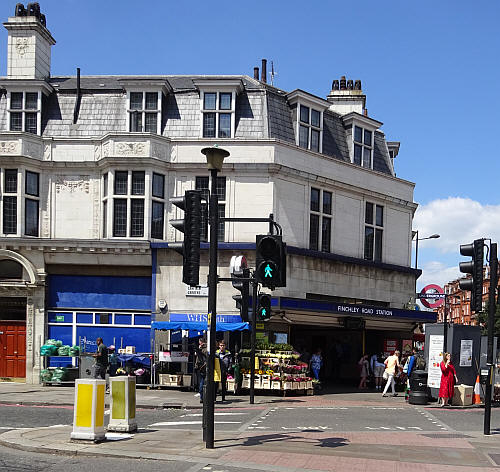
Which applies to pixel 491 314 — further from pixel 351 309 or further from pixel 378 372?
pixel 378 372

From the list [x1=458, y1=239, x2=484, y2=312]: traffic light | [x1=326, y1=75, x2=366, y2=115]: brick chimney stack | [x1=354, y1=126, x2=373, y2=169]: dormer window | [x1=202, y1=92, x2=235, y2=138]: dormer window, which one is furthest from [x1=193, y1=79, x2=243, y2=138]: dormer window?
[x1=458, y1=239, x2=484, y2=312]: traffic light

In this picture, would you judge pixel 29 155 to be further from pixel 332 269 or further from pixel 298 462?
pixel 298 462

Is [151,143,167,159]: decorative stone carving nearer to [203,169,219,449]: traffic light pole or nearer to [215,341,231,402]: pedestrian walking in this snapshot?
[215,341,231,402]: pedestrian walking

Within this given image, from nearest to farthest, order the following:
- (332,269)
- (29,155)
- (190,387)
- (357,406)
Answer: (357,406)
(190,387)
(29,155)
(332,269)

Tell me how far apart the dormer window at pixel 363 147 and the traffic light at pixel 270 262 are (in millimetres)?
18451

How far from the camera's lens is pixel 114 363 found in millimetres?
23766

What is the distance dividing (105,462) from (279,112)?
18.7 m

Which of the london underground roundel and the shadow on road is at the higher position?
the london underground roundel

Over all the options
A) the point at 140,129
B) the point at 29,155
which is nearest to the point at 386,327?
the point at 140,129

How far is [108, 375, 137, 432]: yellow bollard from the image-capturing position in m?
12.4

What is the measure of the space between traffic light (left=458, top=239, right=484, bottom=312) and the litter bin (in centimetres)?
785

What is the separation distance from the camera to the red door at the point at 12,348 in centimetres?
2506

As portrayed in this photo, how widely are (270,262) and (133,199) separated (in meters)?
14.0

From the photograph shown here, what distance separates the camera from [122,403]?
41.0ft
